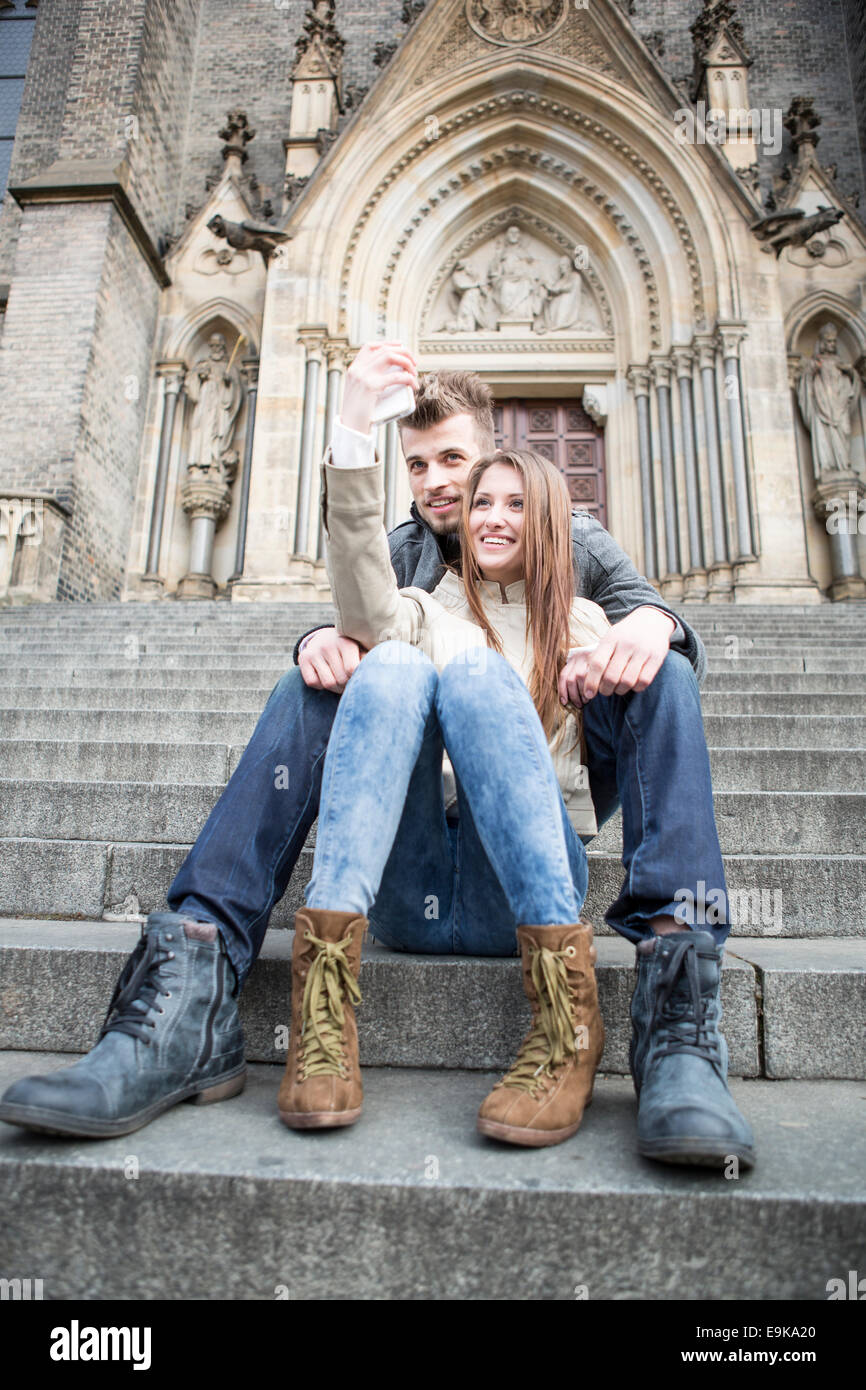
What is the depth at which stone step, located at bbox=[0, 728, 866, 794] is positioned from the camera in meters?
2.68

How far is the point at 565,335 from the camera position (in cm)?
966

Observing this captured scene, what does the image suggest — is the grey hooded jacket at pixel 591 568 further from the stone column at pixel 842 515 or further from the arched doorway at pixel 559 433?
the arched doorway at pixel 559 433

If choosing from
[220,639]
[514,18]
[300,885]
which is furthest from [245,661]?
[514,18]

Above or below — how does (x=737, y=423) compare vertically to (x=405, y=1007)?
above

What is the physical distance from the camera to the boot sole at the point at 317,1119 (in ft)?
3.85

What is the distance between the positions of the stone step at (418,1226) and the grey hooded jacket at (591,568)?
3.13 feet

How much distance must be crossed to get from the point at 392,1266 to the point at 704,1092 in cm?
46

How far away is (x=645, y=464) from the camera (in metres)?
9.16

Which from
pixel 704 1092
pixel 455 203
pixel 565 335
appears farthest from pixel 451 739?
pixel 455 203

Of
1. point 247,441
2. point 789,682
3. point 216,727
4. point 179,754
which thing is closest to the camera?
point 179,754

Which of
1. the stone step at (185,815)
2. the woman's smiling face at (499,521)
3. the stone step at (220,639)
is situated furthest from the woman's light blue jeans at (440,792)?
the stone step at (220,639)

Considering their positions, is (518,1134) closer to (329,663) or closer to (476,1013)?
(476,1013)

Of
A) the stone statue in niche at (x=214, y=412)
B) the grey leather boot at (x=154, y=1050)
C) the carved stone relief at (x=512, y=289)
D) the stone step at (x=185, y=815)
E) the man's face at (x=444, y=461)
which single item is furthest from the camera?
the carved stone relief at (x=512, y=289)

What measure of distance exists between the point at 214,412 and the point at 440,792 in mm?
9299
